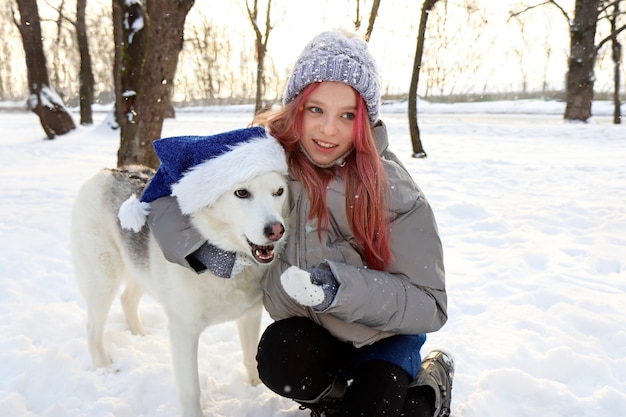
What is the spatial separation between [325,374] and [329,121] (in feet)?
3.58

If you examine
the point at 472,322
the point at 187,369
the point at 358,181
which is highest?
the point at 358,181

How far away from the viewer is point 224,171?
73.5 inches

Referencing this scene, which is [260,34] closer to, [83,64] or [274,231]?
[83,64]

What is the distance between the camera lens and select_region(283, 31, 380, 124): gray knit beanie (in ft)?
6.17

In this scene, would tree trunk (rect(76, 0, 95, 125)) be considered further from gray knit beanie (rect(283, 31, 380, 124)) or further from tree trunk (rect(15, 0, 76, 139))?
gray knit beanie (rect(283, 31, 380, 124))

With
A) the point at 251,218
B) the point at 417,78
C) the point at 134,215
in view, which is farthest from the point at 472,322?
the point at 417,78

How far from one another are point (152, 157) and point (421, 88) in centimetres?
4219

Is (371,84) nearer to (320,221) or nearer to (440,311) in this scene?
(320,221)

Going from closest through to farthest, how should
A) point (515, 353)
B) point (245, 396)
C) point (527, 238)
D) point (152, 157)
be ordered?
1. point (245, 396)
2. point (515, 353)
3. point (527, 238)
4. point (152, 157)

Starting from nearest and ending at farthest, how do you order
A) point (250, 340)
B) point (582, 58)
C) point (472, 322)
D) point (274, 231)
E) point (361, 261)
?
1. point (274, 231)
2. point (361, 261)
3. point (250, 340)
4. point (472, 322)
5. point (582, 58)

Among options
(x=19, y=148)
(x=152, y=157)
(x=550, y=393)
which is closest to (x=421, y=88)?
(x=19, y=148)

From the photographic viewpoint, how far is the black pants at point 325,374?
1722mm

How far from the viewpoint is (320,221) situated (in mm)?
1923

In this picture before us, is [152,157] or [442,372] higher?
[152,157]
